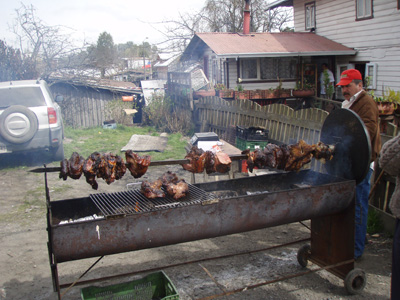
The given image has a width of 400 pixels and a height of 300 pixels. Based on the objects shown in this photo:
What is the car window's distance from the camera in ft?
30.1

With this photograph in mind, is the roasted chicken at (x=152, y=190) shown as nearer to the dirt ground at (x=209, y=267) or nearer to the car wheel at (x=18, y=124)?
the dirt ground at (x=209, y=267)

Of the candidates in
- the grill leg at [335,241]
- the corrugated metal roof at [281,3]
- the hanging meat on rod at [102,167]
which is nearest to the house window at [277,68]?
the corrugated metal roof at [281,3]

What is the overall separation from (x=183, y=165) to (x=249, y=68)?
1418 centimetres

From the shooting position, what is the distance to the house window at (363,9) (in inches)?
583

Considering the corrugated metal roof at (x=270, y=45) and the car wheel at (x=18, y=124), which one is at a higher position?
the corrugated metal roof at (x=270, y=45)

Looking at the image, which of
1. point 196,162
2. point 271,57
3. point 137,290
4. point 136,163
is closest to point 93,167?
point 136,163

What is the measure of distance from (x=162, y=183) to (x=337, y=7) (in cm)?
1633

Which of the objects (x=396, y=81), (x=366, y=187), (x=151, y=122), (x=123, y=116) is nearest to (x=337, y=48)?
(x=396, y=81)

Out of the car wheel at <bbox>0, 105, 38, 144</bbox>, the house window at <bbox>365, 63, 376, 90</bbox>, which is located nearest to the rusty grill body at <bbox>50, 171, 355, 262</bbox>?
the car wheel at <bbox>0, 105, 38, 144</bbox>

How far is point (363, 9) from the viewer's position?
15.2 metres

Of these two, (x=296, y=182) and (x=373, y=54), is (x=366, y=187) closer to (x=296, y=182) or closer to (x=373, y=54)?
(x=296, y=182)

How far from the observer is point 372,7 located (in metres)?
14.4

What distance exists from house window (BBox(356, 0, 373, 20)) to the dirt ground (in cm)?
1259

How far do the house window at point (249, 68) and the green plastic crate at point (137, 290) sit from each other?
14.5 meters
